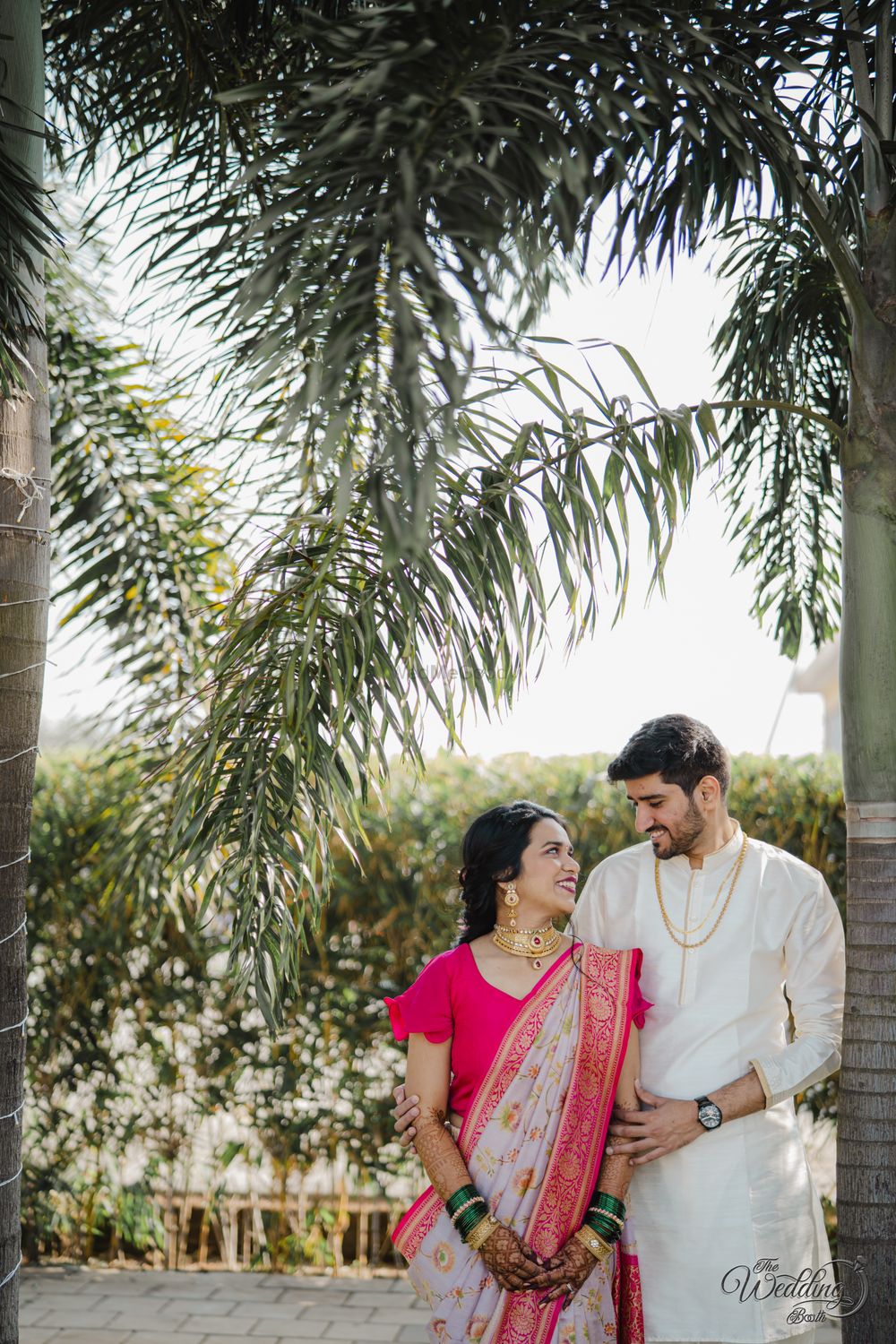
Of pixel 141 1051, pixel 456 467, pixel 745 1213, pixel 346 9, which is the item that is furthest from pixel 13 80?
pixel 141 1051

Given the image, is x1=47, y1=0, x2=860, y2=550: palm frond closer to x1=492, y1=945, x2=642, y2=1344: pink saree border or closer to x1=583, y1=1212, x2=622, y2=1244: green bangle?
x1=492, y1=945, x2=642, y2=1344: pink saree border

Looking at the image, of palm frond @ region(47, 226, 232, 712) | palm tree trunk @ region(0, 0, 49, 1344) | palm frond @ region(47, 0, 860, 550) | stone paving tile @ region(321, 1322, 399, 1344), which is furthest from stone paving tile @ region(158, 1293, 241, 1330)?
palm frond @ region(47, 0, 860, 550)

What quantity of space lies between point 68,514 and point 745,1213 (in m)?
3.36

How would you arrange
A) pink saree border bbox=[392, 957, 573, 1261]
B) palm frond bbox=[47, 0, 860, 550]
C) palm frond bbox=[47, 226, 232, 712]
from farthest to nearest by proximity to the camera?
palm frond bbox=[47, 226, 232, 712], pink saree border bbox=[392, 957, 573, 1261], palm frond bbox=[47, 0, 860, 550]

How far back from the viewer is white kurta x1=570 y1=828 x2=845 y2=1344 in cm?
267

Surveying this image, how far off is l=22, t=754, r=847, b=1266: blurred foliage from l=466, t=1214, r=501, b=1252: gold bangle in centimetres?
230

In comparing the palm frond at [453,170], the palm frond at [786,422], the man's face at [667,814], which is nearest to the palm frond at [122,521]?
the palm frond at [453,170]

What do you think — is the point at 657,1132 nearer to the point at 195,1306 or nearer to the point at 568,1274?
the point at 568,1274

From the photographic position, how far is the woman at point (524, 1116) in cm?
261

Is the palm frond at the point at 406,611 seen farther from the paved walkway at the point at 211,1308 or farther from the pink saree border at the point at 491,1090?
the paved walkway at the point at 211,1308

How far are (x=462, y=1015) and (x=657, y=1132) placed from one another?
19.1 inches

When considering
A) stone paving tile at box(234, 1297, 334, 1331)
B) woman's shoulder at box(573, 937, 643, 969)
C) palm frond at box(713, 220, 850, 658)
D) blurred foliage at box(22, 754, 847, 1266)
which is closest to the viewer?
woman's shoulder at box(573, 937, 643, 969)

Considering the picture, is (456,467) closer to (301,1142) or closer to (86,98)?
(86,98)

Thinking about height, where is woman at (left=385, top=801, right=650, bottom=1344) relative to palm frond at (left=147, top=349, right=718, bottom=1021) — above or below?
below
